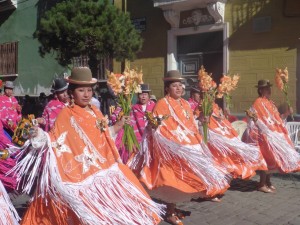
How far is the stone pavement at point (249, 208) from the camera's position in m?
4.82

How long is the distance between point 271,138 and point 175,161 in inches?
87.1

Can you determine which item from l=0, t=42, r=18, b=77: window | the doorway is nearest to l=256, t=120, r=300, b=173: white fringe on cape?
the doorway

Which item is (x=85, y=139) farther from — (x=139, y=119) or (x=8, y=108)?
(x=8, y=108)

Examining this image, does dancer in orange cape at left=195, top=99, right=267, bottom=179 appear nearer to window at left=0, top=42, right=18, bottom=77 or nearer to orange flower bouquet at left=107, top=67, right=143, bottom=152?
orange flower bouquet at left=107, top=67, right=143, bottom=152

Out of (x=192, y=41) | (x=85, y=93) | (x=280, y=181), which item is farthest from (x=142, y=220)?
(x=192, y=41)

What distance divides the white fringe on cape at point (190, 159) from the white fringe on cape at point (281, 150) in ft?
5.41

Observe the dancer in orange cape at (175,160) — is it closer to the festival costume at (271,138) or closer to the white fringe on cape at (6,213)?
the festival costume at (271,138)

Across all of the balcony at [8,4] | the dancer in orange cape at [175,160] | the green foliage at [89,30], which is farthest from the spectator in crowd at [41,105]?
the dancer in orange cape at [175,160]

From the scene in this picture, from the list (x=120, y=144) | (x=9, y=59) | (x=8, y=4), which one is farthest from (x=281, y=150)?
(x=8, y=4)

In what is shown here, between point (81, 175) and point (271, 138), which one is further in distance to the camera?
point (271, 138)

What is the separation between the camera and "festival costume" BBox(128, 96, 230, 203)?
14.8 feet

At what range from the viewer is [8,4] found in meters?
18.4

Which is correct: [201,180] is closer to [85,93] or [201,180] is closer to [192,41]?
[85,93]

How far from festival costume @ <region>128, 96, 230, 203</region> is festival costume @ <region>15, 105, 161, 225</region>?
0.92 meters
